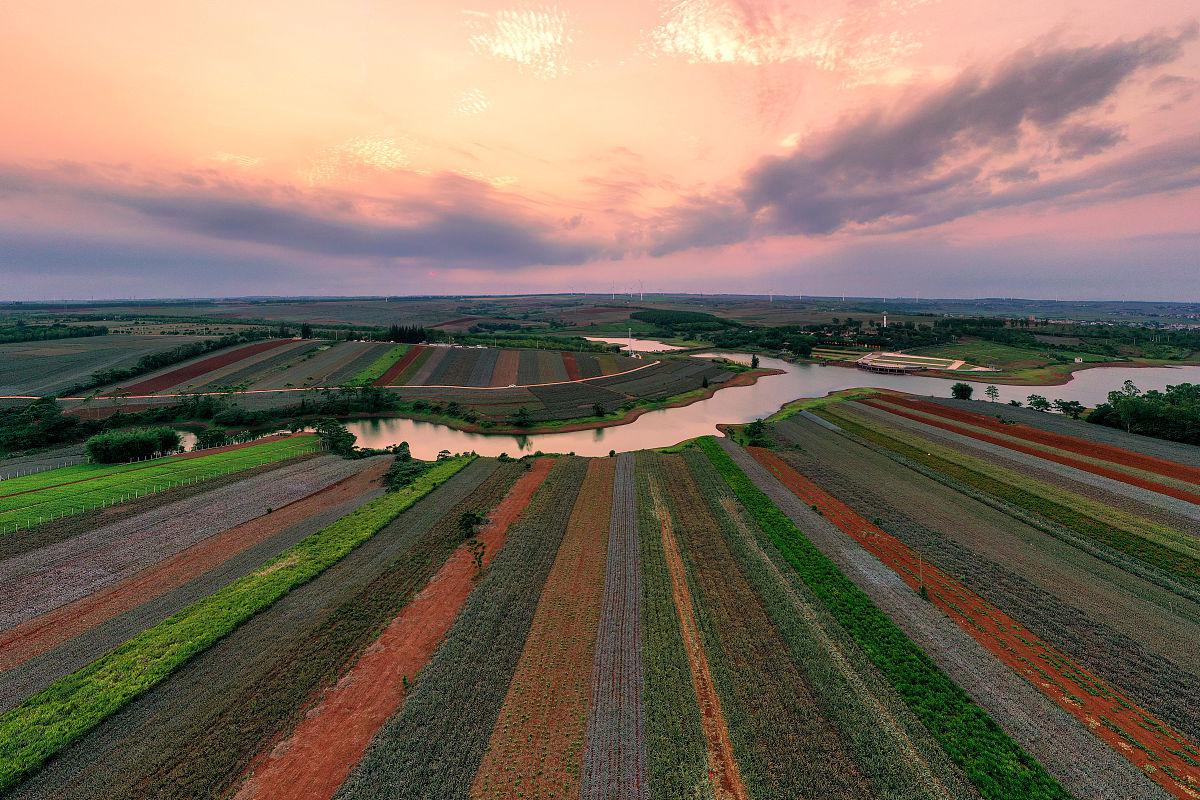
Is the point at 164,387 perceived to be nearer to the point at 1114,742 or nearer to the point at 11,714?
the point at 11,714

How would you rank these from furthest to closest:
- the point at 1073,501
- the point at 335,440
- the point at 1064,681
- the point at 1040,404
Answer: the point at 1040,404 → the point at 335,440 → the point at 1073,501 → the point at 1064,681

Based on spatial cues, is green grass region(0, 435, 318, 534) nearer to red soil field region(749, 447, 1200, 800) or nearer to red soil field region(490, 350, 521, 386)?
red soil field region(490, 350, 521, 386)

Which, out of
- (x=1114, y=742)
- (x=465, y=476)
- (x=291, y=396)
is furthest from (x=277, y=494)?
(x=1114, y=742)

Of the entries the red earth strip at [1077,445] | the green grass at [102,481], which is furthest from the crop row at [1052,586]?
the green grass at [102,481]

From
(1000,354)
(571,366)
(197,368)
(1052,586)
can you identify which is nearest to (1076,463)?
(1052,586)

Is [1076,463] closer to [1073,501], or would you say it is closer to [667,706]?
[1073,501]

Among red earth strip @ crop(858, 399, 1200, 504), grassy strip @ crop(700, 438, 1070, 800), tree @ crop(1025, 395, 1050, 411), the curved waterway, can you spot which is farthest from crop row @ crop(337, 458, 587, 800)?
tree @ crop(1025, 395, 1050, 411)
